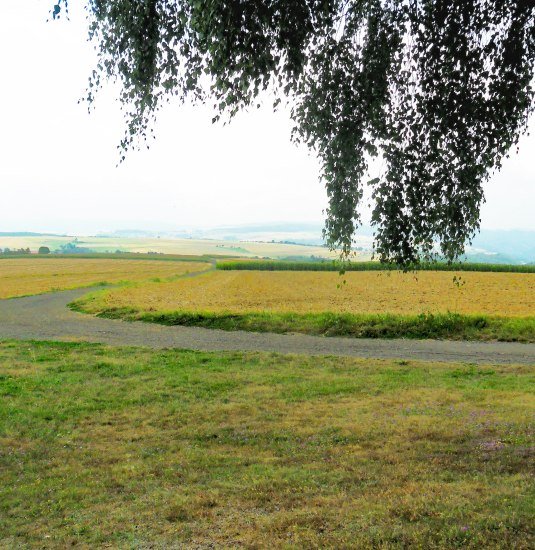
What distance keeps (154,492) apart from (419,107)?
19.9 feet

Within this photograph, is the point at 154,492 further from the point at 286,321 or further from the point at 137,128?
the point at 286,321

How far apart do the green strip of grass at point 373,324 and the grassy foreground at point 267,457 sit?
6454 millimetres

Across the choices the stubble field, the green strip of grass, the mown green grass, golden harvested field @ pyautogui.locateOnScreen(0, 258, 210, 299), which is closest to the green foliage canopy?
the stubble field

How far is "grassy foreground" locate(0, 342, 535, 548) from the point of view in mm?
5582

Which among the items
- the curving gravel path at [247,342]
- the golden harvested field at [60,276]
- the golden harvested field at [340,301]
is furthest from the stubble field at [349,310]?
the golden harvested field at [60,276]

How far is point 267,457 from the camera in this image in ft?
26.9

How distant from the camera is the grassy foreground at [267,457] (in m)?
5.58

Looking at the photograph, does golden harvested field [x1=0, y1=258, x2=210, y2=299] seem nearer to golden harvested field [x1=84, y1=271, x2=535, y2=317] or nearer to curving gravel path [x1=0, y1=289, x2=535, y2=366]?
golden harvested field [x1=84, y1=271, x2=535, y2=317]

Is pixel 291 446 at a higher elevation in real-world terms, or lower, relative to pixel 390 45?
lower

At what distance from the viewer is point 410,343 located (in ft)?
66.2

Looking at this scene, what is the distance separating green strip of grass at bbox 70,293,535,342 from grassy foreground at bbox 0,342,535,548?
645cm

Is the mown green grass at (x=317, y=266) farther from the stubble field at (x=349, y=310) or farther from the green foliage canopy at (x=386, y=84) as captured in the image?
the green foliage canopy at (x=386, y=84)

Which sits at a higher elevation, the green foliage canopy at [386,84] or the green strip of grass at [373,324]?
the green foliage canopy at [386,84]

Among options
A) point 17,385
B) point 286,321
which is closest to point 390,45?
point 17,385
